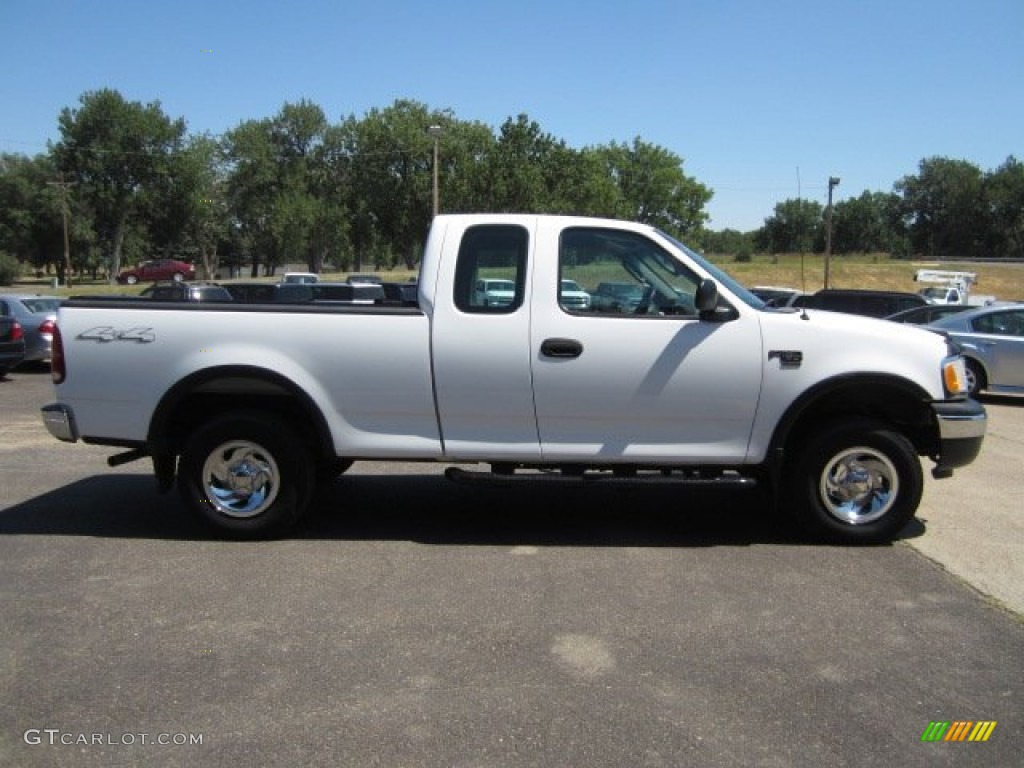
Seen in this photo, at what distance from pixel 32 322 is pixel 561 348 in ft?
45.4

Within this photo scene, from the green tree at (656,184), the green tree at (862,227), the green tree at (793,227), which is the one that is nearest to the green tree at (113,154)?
the green tree at (656,184)

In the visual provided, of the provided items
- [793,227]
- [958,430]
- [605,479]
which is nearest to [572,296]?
[605,479]

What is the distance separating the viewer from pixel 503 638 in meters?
4.14

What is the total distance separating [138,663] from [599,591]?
236 cm

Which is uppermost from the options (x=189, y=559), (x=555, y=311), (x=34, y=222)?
(x=34, y=222)

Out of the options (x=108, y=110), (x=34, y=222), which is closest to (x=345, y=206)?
(x=108, y=110)

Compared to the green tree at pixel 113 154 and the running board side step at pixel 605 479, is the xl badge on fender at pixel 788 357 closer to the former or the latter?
the running board side step at pixel 605 479

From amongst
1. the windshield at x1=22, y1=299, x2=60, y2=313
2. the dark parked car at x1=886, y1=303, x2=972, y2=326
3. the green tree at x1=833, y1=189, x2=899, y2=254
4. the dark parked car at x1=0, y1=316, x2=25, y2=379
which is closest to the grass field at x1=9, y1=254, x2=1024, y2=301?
the windshield at x1=22, y1=299, x2=60, y2=313

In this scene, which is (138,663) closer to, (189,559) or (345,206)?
(189,559)

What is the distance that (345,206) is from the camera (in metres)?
83.0

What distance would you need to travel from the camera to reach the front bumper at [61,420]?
219 inches

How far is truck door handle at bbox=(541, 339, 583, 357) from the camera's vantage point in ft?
17.4

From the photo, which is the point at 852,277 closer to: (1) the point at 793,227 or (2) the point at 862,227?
(1) the point at 793,227

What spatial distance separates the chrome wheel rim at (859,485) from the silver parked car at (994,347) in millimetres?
8531
